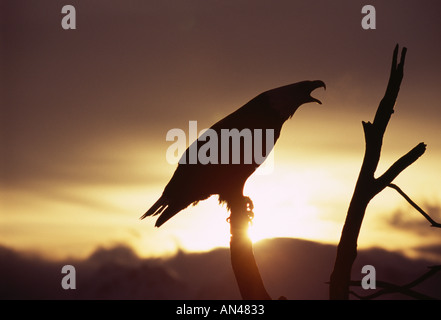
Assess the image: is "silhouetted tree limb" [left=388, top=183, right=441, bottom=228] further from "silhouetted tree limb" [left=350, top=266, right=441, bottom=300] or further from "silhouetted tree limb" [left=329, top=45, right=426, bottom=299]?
"silhouetted tree limb" [left=350, top=266, right=441, bottom=300]

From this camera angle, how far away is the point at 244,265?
4.03m

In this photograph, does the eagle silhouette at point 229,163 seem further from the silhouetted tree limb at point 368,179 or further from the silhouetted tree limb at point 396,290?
the silhouetted tree limb at point 396,290

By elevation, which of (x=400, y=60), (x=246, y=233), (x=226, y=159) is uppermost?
(x=400, y=60)

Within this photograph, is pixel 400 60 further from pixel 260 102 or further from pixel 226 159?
pixel 226 159

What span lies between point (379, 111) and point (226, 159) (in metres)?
1.62

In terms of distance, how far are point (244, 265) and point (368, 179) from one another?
128cm

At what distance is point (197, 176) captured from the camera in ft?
15.5

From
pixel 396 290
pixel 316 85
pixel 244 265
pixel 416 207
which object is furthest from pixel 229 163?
pixel 396 290

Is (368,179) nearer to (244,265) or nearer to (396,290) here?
(396,290)

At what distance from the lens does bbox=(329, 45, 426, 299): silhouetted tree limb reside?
3.75 meters

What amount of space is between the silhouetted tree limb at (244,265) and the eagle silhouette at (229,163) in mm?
507

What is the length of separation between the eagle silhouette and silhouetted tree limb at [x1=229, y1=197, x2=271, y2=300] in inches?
20.0
